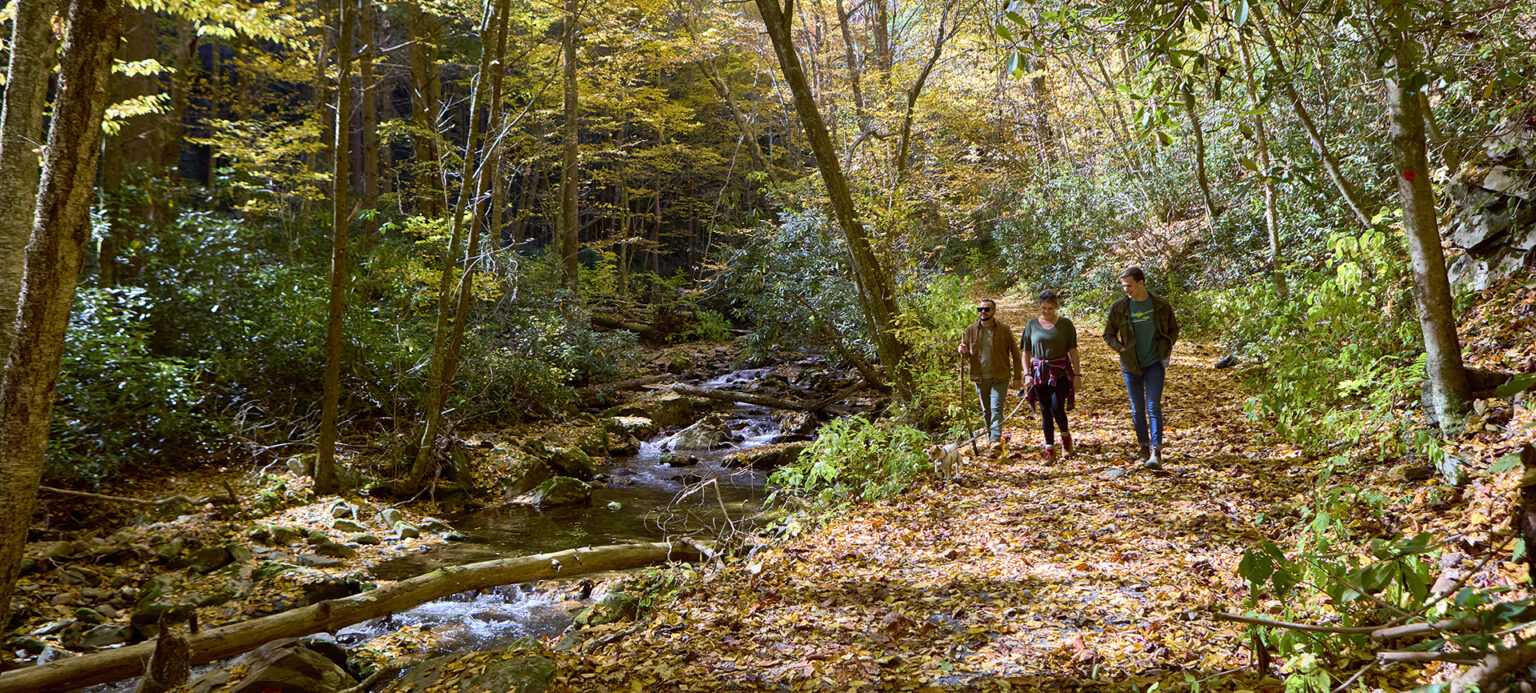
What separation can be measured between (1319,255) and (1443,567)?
8.00m

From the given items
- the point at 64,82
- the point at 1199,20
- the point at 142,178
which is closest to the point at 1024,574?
the point at 1199,20

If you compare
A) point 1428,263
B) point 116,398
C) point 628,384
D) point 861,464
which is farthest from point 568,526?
point 1428,263

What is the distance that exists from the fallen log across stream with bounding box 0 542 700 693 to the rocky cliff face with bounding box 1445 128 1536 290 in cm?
688

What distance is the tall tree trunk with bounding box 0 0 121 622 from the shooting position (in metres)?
3.76

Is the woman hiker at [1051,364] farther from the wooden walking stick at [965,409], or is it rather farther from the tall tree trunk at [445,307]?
the tall tree trunk at [445,307]

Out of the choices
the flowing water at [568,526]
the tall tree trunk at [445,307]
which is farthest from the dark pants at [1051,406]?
the tall tree trunk at [445,307]

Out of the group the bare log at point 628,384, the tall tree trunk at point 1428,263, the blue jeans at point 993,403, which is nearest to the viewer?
the tall tree trunk at point 1428,263

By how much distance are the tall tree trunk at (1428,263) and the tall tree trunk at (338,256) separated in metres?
7.94

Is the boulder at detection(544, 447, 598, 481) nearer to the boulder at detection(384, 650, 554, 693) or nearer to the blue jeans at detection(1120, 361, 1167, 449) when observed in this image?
the boulder at detection(384, 650, 554, 693)

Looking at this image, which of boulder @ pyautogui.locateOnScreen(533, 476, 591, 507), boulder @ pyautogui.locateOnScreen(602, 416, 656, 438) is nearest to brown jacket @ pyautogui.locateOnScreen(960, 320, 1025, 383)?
boulder @ pyautogui.locateOnScreen(533, 476, 591, 507)

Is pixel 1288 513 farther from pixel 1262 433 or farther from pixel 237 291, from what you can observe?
pixel 237 291

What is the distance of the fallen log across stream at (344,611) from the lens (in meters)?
3.90

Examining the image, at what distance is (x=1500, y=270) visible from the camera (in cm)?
616

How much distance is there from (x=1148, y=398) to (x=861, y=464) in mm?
2510
